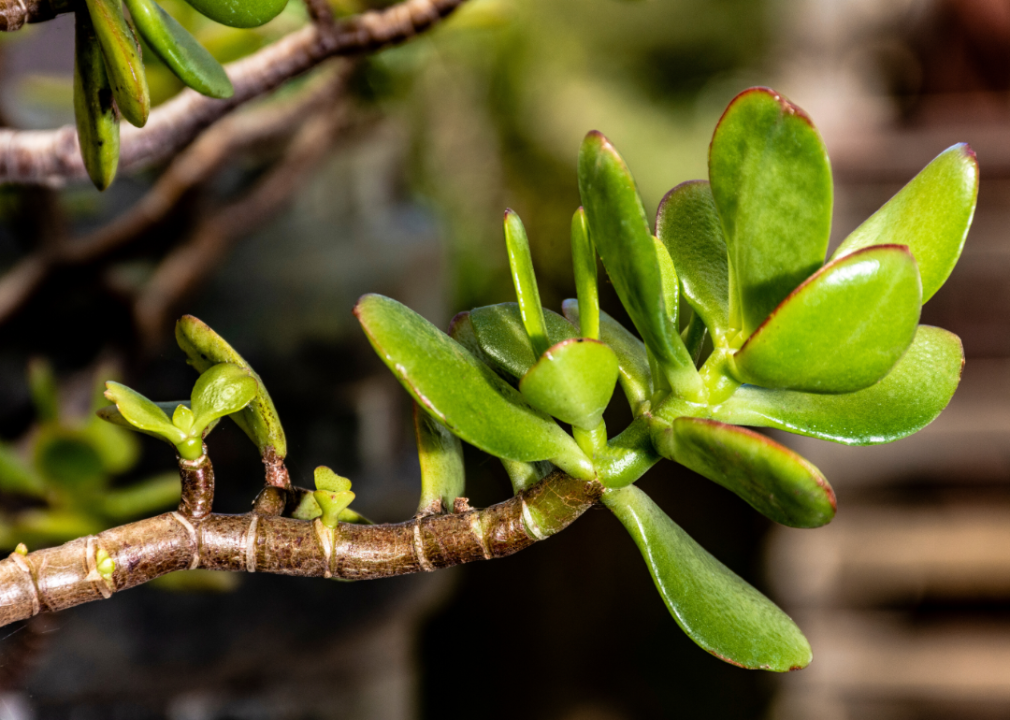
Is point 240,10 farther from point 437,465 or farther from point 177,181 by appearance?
point 177,181

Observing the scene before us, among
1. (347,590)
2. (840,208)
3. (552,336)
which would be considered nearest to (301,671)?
(347,590)

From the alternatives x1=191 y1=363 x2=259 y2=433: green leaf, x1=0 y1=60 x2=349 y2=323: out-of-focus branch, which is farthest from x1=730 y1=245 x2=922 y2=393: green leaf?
x1=0 y1=60 x2=349 y2=323: out-of-focus branch

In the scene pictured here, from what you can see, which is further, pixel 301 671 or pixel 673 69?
pixel 673 69

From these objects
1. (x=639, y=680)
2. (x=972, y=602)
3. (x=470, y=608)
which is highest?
(x=972, y=602)

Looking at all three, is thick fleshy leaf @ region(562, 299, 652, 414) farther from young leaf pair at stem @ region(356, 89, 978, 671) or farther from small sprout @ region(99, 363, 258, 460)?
small sprout @ region(99, 363, 258, 460)

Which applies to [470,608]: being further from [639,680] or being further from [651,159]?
[651,159]

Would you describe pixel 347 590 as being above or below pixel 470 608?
above

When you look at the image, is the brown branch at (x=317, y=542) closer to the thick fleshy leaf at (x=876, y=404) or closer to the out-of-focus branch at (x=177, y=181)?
the thick fleshy leaf at (x=876, y=404)
